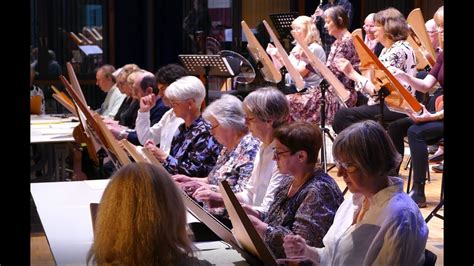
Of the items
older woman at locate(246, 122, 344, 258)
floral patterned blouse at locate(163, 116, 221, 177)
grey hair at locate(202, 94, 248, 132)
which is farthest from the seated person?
older woman at locate(246, 122, 344, 258)

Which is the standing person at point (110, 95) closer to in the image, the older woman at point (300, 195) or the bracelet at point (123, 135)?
the bracelet at point (123, 135)

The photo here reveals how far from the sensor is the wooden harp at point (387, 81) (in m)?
5.07

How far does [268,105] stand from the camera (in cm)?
376

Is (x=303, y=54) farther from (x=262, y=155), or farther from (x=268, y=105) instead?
(x=262, y=155)

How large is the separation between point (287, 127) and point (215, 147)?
1.53m

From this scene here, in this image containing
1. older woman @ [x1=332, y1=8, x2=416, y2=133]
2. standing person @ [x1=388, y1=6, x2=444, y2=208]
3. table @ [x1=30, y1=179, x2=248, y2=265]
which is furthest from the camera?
older woman @ [x1=332, y1=8, x2=416, y2=133]

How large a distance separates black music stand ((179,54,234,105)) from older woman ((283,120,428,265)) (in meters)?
5.19

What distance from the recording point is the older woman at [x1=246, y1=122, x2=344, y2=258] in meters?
2.80

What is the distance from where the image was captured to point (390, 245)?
2.33 metres

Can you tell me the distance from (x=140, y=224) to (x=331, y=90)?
5484mm

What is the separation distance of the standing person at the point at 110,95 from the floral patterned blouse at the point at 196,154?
142 inches

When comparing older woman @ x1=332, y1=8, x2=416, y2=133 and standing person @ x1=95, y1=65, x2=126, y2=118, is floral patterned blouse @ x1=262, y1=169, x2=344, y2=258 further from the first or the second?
standing person @ x1=95, y1=65, x2=126, y2=118

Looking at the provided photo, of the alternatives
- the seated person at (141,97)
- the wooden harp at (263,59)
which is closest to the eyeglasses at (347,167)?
the seated person at (141,97)
